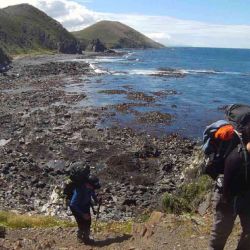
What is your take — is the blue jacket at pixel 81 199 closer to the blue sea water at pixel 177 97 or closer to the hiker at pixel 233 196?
the hiker at pixel 233 196

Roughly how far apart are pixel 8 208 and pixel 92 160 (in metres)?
10.6

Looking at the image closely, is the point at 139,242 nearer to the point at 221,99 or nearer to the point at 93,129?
the point at 93,129

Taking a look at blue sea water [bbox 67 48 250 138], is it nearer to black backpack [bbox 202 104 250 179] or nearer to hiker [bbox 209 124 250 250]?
hiker [bbox 209 124 250 250]

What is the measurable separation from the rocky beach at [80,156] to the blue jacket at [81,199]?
7.58 m

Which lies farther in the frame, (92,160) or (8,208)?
(92,160)

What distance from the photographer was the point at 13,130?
41156mm

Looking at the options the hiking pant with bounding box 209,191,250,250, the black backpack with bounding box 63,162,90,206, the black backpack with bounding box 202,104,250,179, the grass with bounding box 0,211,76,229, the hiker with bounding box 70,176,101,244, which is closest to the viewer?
the black backpack with bounding box 202,104,250,179

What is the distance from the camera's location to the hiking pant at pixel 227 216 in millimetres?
7188

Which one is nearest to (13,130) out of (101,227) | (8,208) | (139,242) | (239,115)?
(8,208)

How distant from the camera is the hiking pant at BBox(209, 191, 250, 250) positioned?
7.19 metres

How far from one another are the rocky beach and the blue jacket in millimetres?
7576

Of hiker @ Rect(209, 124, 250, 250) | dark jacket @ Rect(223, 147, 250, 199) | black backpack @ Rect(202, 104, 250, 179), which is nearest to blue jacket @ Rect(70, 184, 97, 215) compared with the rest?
hiker @ Rect(209, 124, 250, 250)

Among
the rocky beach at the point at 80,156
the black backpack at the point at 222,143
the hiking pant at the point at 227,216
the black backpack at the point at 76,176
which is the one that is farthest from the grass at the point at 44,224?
the black backpack at the point at 222,143

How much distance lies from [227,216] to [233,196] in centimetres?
52
